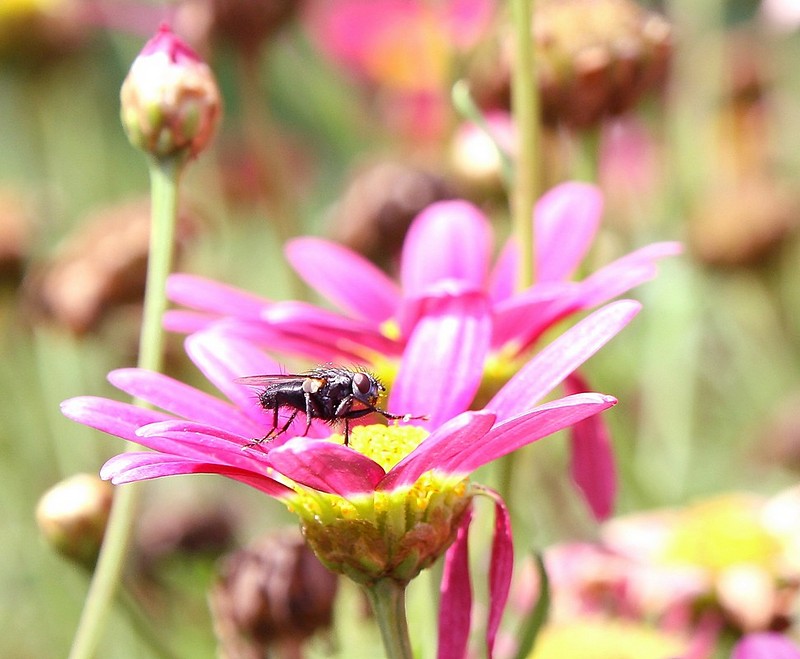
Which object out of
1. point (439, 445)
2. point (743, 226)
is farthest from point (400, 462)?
point (743, 226)

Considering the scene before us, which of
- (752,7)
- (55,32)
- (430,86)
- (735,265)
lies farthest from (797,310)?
(752,7)

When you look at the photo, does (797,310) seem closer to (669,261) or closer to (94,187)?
(669,261)

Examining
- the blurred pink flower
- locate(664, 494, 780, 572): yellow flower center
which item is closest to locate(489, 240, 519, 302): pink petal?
locate(664, 494, 780, 572): yellow flower center

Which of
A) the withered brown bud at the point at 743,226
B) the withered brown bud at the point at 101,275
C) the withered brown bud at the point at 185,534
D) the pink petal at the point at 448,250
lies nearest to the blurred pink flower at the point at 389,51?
the withered brown bud at the point at 743,226

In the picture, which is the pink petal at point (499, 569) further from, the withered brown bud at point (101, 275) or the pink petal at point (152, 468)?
the withered brown bud at point (101, 275)

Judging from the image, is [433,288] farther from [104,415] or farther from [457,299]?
[104,415]

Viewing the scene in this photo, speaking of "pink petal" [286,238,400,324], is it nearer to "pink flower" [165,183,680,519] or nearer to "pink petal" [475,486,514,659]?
"pink flower" [165,183,680,519]
